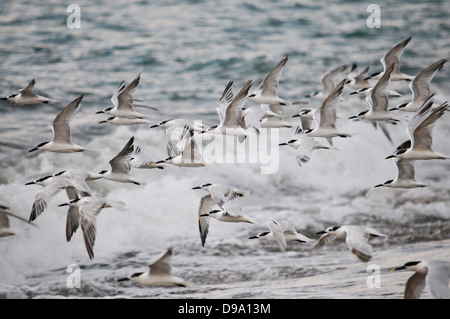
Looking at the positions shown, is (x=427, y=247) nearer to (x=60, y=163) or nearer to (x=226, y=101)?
(x=226, y=101)

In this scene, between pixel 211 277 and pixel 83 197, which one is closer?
pixel 83 197

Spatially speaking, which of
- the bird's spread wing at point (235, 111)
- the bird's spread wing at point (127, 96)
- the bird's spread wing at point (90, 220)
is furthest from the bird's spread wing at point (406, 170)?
the bird's spread wing at point (90, 220)

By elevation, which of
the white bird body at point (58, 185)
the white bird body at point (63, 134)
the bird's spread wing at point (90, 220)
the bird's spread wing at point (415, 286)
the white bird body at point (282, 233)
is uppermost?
the white bird body at point (63, 134)

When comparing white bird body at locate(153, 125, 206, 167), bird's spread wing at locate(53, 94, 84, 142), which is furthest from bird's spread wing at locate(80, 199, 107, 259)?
bird's spread wing at locate(53, 94, 84, 142)

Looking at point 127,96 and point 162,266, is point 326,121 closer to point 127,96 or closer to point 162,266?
point 127,96

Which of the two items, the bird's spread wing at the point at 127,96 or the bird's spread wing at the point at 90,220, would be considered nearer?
the bird's spread wing at the point at 90,220

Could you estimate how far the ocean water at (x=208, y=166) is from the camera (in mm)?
10000

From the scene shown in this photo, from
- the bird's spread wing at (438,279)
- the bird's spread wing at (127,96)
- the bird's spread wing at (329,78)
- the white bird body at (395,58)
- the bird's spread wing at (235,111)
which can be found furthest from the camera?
the bird's spread wing at (329,78)

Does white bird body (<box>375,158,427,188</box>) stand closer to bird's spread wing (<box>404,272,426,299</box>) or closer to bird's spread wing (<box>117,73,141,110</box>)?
bird's spread wing (<box>404,272,426,299</box>)

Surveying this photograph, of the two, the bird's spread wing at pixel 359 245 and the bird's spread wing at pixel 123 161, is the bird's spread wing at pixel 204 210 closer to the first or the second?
the bird's spread wing at pixel 123 161

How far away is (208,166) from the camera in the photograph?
33.5ft
